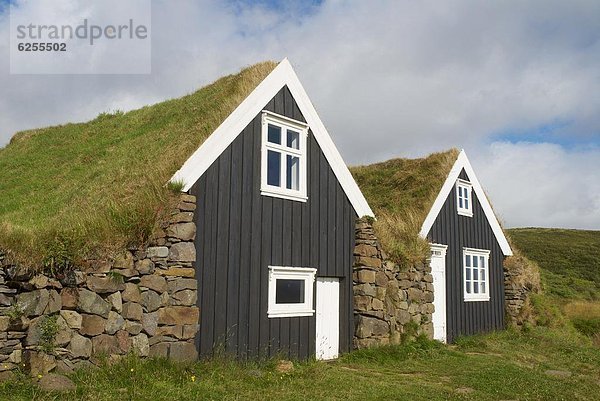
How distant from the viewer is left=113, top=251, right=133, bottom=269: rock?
933 cm

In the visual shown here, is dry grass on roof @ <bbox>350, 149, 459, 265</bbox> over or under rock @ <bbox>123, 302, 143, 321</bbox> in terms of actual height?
over

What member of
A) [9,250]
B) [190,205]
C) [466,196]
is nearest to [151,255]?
[190,205]

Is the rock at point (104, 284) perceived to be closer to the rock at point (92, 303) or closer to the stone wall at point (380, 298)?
the rock at point (92, 303)

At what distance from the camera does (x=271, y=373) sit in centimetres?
1037

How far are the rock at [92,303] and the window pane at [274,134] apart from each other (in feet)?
16.7

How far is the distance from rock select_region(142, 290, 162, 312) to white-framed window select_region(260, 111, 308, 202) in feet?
10.7

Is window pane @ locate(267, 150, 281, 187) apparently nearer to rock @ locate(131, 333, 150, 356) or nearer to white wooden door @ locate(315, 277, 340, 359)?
white wooden door @ locate(315, 277, 340, 359)

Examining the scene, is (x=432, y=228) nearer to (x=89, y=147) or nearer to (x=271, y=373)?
(x=271, y=373)

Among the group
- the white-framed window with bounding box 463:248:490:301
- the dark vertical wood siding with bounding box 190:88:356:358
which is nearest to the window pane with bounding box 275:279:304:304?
the dark vertical wood siding with bounding box 190:88:356:358

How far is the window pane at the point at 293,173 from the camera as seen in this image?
1270 cm

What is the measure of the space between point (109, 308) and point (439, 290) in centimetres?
1104

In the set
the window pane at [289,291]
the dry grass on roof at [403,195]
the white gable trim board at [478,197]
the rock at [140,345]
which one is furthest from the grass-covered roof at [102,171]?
the white gable trim board at [478,197]

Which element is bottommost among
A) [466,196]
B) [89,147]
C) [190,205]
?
[190,205]

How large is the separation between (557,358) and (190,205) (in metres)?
10.9
